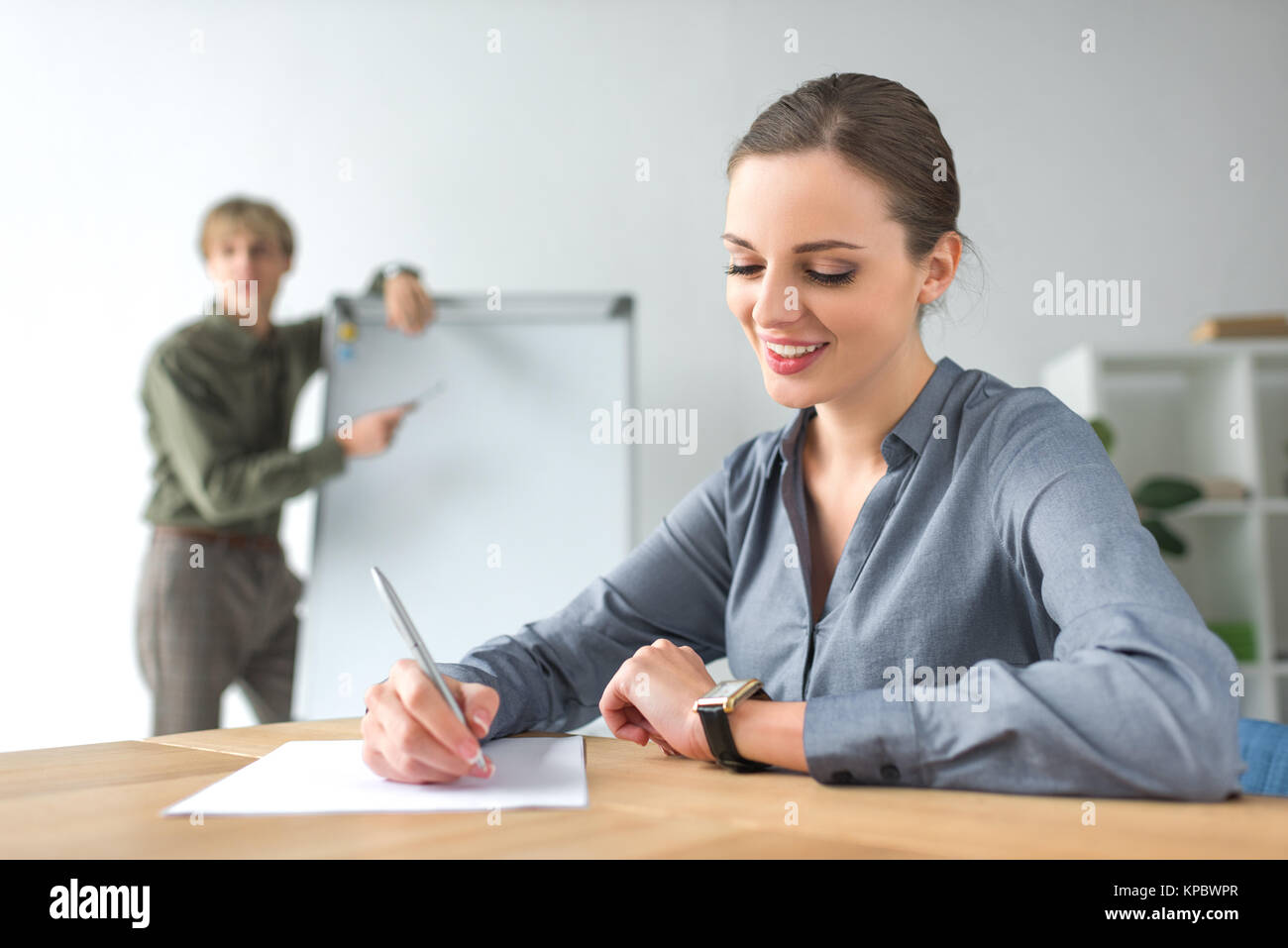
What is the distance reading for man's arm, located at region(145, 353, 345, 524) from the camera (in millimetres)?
2568

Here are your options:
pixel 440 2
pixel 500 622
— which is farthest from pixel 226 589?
pixel 440 2

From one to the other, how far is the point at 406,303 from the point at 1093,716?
8.25 feet

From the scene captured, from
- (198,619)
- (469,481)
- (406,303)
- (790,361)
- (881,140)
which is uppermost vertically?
(406,303)

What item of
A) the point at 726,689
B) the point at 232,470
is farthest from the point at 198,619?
the point at 726,689

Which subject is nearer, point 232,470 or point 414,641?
point 414,641

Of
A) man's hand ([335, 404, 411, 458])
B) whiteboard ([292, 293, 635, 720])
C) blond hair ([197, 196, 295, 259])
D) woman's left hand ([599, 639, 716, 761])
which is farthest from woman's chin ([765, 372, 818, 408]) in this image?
blond hair ([197, 196, 295, 259])

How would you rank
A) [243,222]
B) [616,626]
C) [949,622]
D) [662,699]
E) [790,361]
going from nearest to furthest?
[662,699]
[949,622]
[790,361]
[616,626]
[243,222]

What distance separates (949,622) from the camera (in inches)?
39.9

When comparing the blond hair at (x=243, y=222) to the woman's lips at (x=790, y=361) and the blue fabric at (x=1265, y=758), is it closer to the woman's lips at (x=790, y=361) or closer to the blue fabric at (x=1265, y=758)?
the woman's lips at (x=790, y=361)

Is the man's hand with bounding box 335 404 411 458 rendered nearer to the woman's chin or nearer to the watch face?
the woman's chin

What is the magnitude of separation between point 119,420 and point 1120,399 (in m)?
3.38

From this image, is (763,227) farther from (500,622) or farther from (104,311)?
(104,311)

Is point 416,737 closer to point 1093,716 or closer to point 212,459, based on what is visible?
point 1093,716

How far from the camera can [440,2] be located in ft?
11.4
